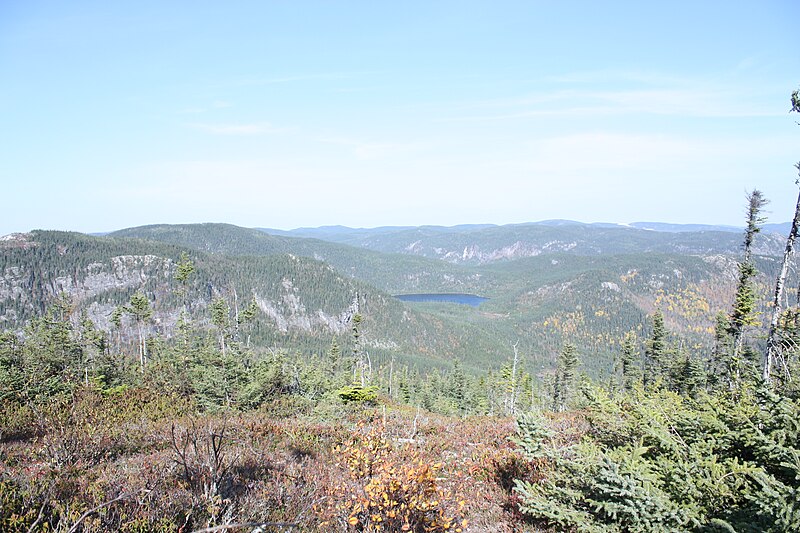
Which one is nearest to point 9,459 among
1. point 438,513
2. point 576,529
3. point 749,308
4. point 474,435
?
point 438,513

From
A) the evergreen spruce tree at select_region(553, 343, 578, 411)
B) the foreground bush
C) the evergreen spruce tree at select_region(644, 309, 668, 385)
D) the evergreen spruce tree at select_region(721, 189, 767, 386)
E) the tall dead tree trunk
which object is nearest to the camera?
the foreground bush

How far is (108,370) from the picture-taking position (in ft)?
96.1

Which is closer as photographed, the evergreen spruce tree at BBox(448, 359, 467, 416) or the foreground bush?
the foreground bush

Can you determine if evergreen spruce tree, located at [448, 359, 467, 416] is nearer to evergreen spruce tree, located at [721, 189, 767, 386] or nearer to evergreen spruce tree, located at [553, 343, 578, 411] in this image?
evergreen spruce tree, located at [553, 343, 578, 411]

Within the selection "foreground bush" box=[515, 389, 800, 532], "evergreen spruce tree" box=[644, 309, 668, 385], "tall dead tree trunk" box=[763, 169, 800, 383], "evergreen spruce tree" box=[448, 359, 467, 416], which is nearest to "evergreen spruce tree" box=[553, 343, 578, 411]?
"evergreen spruce tree" box=[644, 309, 668, 385]

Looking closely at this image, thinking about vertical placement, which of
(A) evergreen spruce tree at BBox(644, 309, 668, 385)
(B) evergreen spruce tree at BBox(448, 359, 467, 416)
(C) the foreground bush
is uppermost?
(C) the foreground bush

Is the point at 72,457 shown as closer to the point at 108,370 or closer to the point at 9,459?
the point at 9,459

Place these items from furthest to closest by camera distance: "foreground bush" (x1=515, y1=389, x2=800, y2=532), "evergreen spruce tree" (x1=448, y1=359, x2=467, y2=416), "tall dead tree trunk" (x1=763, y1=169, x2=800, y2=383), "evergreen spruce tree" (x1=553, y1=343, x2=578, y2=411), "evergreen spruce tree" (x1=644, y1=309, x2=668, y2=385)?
"evergreen spruce tree" (x1=448, y1=359, x2=467, y2=416), "evergreen spruce tree" (x1=553, y1=343, x2=578, y2=411), "evergreen spruce tree" (x1=644, y1=309, x2=668, y2=385), "tall dead tree trunk" (x1=763, y1=169, x2=800, y2=383), "foreground bush" (x1=515, y1=389, x2=800, y2=532)

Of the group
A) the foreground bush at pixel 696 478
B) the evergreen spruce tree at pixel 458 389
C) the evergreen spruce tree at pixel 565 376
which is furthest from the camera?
the evergreen spruce tree at pixel 458 389

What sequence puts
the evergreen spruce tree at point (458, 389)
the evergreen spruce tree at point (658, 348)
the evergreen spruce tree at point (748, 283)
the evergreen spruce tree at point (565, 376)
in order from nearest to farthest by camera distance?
the evergreen spruce tree at point (748, 283), the evergreen spruce tree at point (658, 348), the evergreen spruce tree at point (565, 376), the evergreen spruce tree at point (458, 389)

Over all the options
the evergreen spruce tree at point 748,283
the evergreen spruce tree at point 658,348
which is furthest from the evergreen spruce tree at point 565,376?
the evergreen spruce tree at point 748,283

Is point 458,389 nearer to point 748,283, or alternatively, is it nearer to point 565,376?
point 565,376

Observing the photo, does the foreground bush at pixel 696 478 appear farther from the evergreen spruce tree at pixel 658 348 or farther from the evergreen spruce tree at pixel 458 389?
the evergreen spruce tree at pixel 458 389

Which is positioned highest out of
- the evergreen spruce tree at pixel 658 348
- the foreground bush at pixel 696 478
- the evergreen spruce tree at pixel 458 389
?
the foreground bush at pixel 696 478
